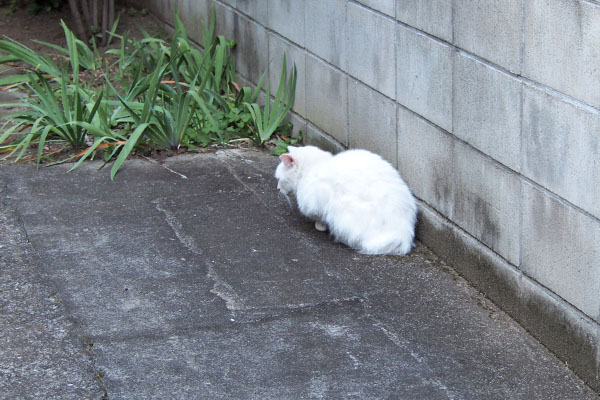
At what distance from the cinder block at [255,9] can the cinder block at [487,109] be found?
8.04 feet

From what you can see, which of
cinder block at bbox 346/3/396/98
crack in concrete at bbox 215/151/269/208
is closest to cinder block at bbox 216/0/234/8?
crack in concrete at bbox 215/151/269/208

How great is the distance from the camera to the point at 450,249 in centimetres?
385

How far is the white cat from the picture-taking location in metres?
3.90

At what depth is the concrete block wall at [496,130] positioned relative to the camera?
9.32 ft

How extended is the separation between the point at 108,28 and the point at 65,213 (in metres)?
3.82

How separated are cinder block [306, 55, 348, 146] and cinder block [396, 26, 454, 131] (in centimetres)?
71

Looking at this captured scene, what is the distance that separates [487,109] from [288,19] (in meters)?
2.30

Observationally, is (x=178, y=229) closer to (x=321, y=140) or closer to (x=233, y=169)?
(x=233, y=169)

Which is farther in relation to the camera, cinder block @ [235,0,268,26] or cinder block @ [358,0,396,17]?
cinder block @ [235,0,268,26]

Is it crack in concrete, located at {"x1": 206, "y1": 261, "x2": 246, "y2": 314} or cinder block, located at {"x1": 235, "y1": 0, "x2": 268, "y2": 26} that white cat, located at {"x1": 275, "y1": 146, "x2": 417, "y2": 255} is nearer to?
crack in concrete, located at {"x1": 206, "y1": 261, "x2": 246, "y2": 314}

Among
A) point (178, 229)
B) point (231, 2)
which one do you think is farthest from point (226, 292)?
point (231, 2)

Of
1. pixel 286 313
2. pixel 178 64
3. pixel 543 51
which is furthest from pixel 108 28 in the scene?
pixel 543 51

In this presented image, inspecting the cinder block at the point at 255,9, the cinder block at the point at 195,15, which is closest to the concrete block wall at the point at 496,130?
the cinder block at the point at 255,9

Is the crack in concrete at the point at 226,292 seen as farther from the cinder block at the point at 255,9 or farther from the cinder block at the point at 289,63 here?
the cinder block at the point at 255,9
